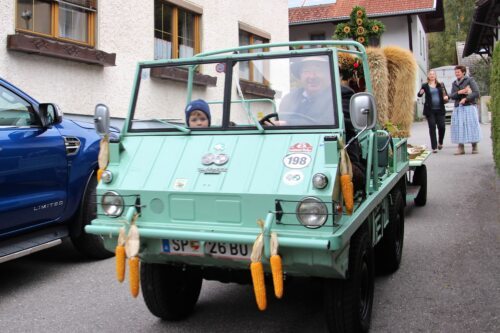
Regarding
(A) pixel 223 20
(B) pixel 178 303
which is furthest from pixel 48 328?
(A) pixel 223 20

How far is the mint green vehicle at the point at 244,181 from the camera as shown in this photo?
3.36m

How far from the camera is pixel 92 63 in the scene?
363 inches

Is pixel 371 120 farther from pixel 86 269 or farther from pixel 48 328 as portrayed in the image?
pixel 86 269

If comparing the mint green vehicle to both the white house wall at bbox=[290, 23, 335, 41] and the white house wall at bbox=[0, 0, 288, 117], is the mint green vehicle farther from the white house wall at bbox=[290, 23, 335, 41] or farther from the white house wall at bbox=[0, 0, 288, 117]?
the white house wall at bbox=[290, 23, 335, 41]

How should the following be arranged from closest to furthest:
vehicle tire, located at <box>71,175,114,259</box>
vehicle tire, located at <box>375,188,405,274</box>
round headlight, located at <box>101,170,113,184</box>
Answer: round headlight, located at <box>101,170,113,184</box>
vehicle tire, located at <box>375,188,405,274</box>
vehicle tire, located at <box>71,175,114,259</box>

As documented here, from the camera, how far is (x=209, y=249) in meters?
3.49

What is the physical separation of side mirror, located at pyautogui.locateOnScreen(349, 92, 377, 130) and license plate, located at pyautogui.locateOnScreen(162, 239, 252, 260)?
1.10 m

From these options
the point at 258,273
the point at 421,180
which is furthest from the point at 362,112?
the point at 421,180

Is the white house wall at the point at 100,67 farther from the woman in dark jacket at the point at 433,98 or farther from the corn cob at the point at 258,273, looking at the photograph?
the corn cob at the point at 258,273

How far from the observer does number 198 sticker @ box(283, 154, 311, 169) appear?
3555 millimetres

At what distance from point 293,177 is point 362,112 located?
2.17ft

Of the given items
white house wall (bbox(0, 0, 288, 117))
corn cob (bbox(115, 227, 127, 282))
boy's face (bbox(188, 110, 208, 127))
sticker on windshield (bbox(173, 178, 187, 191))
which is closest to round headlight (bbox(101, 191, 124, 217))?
corn cob (bbox(115, 227, 127, 282))

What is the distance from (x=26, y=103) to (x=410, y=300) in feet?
12.7

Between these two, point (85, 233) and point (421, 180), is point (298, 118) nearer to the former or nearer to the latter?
point (85, 233)
